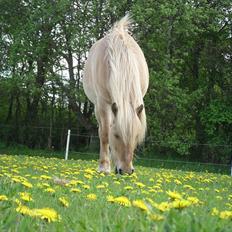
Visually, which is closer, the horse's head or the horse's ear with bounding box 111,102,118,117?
the horse's head

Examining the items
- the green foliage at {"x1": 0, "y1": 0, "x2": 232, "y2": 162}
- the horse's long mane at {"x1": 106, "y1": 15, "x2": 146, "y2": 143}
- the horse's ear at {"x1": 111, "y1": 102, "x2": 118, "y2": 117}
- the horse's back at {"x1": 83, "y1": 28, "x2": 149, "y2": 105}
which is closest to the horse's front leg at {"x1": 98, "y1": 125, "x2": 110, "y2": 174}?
the horse's back at {"x1": 83, "y1": 28, "x2": 149, "y2": 105}

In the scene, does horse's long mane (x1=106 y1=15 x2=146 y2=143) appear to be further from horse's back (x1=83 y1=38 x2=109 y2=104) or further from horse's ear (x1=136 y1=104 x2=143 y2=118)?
horse's back (x1=83 y1=38 x2=109 y2=104)

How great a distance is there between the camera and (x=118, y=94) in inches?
269

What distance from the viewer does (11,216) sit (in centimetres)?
206

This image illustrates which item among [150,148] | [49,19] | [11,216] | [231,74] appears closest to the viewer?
[11,216]

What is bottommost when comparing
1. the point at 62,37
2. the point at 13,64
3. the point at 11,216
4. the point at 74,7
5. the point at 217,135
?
the point at 11,216

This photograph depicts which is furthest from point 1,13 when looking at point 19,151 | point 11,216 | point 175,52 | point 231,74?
point 11,216

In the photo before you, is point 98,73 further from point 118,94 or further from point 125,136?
point 125,136

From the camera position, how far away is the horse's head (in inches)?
245

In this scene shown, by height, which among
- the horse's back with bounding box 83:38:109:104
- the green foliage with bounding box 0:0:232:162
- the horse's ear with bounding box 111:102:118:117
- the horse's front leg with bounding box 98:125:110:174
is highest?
the green foliage with bounding box 0:0:232:162

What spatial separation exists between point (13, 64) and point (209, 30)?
10384 mm

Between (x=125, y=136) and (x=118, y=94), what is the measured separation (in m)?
0.84

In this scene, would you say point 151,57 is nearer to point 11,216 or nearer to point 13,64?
point 13,64

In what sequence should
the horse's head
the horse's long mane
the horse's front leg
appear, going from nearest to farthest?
the horse's head → the horse's long mane → the horse's front leg
